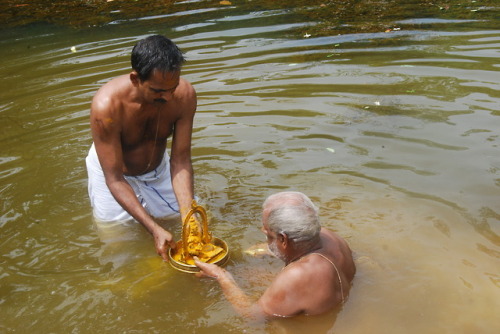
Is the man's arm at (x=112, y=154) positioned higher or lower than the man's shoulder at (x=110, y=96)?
lower

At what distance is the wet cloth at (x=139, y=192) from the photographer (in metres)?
5.41

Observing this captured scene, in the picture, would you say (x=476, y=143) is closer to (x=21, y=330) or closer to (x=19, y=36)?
(x=21, y=330)

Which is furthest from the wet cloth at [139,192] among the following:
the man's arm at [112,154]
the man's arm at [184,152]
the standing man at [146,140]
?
the man's arm at [112,154]

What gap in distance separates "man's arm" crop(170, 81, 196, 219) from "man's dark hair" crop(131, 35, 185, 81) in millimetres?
803

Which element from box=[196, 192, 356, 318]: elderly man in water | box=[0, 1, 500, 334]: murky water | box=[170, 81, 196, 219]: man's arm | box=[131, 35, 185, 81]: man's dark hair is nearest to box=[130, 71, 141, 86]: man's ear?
box=[131, 35, 185, 81]: man's dark hair

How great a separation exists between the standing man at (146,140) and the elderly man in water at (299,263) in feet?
3.13

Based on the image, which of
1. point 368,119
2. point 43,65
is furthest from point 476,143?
point 43,65

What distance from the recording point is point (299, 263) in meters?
3.97

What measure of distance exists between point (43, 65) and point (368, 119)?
19.6ft

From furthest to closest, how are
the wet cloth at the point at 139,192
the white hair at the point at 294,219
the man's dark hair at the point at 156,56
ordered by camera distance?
the wet cloth at the point at 139,192
the man's dark hair at the point at 156,56
the white hair at the point at 294,219

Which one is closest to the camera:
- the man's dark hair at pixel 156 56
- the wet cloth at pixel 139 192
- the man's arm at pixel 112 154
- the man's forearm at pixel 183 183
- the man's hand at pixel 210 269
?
the man's dark hair at pixel 156 56

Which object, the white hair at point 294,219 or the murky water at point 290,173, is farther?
the murky water at point 290,173

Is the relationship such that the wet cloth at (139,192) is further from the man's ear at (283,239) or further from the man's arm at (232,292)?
the man's ear at (283,239)

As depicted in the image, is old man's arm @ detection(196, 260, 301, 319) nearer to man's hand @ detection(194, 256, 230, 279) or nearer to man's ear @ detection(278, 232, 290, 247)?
man's hand @ detection(194, 256, 230, 279)
